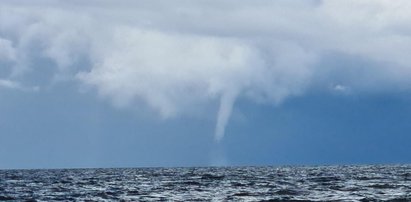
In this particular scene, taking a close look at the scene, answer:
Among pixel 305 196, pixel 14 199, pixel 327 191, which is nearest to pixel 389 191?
pixel 327 191

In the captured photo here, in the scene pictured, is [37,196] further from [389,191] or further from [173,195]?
[389,191]

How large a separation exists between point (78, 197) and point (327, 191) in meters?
16.8

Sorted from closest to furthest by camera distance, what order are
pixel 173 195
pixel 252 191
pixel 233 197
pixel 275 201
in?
1. pixel 275 201
2. pixel 233 197
3. pixel 173 195
4. pixel 252 191

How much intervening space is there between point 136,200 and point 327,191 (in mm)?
14254

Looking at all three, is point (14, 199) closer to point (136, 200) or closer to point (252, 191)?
point (136, 200)

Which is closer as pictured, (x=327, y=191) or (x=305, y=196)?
(x=305, y=196)

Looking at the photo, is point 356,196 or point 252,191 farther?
point 252,191

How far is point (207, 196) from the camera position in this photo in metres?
48.9

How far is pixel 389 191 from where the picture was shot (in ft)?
172

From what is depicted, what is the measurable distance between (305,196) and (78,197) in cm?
1443

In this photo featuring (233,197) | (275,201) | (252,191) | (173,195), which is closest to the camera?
(275,201)

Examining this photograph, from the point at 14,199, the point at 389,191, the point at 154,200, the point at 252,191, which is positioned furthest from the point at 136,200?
the point at 389,191

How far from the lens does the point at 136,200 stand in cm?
4650

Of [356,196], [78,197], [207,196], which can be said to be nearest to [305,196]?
[356,196]
